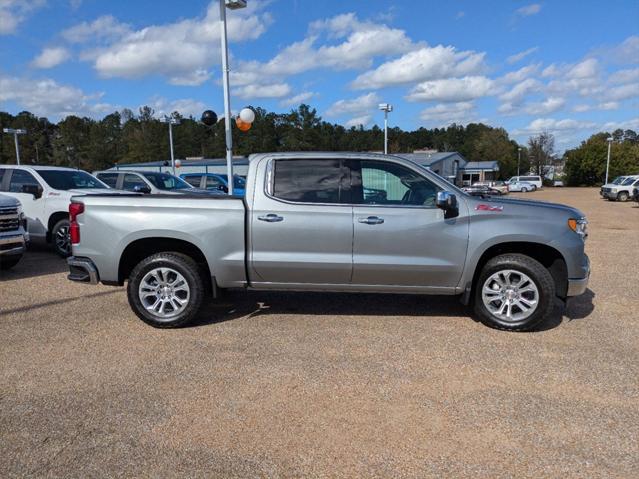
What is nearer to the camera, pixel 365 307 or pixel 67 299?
pixel 365 307

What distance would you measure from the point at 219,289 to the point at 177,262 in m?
0.59

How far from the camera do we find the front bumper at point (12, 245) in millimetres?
7610

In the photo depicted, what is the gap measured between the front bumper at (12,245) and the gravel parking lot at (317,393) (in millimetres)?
1873

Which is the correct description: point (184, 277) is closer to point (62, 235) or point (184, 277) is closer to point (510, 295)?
point (510, 295)

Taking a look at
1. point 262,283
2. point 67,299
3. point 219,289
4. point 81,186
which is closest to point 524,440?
point 262,283

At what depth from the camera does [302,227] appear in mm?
5176

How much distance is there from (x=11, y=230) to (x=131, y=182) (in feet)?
18.9

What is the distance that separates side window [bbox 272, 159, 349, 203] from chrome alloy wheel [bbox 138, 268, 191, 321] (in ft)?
4.81

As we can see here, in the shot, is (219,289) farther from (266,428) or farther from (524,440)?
(524,440)

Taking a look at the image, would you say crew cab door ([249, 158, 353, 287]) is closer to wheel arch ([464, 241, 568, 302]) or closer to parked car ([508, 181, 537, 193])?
wheel arch ([464, 241, 568, 302])

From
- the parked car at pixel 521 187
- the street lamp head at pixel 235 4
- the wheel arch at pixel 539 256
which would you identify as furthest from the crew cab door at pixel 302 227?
the parked car at pixel 521 187

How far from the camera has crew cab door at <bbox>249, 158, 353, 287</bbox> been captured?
5176mm

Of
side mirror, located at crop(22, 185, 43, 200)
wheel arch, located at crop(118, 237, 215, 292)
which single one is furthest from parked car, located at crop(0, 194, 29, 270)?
wheel arch, located at crop(118, 237, 215, 292)

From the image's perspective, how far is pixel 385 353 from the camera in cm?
466
